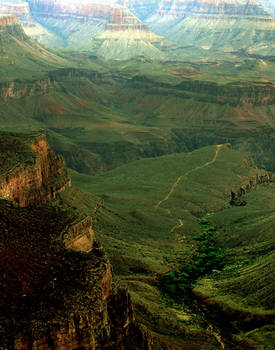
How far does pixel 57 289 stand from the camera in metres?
38.6

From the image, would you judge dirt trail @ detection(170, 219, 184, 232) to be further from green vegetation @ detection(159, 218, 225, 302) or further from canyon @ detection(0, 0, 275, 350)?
green vegetation @ detection(159, 218, 225, 302)

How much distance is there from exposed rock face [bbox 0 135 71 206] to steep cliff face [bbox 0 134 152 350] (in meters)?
18.0

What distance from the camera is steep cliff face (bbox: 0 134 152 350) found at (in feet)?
118

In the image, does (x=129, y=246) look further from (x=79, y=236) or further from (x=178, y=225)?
(x=79, y=236)

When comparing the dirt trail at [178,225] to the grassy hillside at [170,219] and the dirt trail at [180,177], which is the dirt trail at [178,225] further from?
the dirt trail at [180,177]

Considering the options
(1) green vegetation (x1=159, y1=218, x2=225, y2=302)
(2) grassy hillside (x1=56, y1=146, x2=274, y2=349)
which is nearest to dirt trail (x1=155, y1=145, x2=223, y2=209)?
(2) grassy hillside (x1=56, y1=146, x2=274, y2=349)

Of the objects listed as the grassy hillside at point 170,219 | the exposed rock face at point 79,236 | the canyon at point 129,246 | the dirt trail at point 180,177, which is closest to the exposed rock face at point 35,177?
the canyon at point 129,246

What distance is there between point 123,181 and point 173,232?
26.2m

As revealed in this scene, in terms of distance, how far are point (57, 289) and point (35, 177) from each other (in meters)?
39.5

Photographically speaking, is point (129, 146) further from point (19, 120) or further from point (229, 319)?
point (229, 319)

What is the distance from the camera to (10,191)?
2702 inches

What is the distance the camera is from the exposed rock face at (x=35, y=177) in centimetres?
6938

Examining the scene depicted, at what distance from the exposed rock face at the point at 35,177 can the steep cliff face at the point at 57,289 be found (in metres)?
18.0

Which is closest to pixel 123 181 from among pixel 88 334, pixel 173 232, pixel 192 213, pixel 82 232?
pixel 192 213
